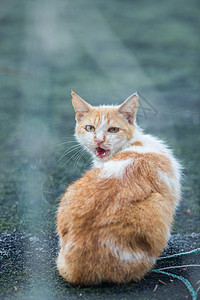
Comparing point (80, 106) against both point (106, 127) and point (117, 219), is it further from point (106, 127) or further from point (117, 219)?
point (117, 219)

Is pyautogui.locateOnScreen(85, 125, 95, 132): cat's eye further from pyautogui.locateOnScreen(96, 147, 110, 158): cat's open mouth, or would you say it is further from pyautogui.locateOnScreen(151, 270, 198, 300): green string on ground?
pyautogui.locateOnScreen(151, 270, 198, 300): green string on ground

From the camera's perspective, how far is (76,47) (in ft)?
19.0

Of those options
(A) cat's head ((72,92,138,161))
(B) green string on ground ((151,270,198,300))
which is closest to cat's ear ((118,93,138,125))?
(A) cat's head ((72,92,138,161))

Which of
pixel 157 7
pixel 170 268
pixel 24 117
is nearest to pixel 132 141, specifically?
pixel 170 268

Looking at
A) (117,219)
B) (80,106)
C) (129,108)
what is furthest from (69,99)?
(117,219)

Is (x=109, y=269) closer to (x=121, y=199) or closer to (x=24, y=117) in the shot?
(x=121, y=199)

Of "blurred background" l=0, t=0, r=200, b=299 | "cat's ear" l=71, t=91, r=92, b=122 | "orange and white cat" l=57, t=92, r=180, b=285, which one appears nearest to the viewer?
"orange and white cat" l=57, t=92, r=180, b=285

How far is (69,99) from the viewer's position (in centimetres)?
432

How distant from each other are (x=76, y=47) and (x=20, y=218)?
4.17m

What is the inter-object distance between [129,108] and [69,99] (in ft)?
8.21

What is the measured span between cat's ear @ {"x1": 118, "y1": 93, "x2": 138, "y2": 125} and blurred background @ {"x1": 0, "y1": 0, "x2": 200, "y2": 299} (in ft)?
1.43

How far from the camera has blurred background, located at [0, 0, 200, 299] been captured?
183 cm

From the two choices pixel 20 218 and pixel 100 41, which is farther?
pixel 100 41

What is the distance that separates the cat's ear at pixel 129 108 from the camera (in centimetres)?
188
